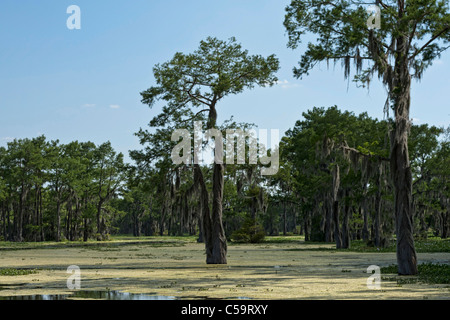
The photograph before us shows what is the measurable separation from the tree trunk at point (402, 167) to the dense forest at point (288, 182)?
4.05 feet

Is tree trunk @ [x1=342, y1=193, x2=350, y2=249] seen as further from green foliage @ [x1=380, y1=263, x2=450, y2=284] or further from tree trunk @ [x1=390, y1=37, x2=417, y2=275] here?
tree trunk @ [x1=390, y1=37, x2=417, y2=275]

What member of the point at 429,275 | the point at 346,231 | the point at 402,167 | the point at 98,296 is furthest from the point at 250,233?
the point at 98,296

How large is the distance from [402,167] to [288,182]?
3925cm

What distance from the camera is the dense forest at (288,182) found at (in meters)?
29.0

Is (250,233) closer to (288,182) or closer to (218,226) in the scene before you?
(288,182)

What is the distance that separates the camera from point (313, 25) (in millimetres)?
22984

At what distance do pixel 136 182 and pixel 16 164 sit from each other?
5250cm

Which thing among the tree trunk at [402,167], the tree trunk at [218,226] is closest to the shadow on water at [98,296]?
the tree trunk at [402,167]

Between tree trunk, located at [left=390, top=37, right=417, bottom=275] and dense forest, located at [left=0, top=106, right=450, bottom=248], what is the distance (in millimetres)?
1235

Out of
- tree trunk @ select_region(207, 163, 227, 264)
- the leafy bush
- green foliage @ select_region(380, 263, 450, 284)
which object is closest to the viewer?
green foliage @ select_region(380, 263, 450, 284)

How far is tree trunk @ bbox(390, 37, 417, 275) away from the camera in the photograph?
20.2 meters

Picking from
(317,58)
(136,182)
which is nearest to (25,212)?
(136,182)

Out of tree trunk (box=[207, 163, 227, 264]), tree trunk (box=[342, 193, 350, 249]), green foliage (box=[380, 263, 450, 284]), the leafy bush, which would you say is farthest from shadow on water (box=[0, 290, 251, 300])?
the leafy bush
